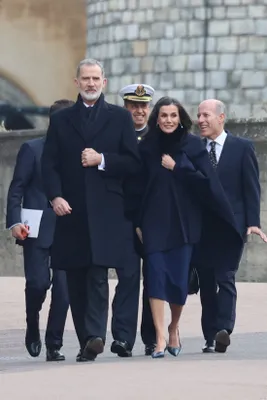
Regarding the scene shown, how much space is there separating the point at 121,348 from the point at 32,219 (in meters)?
1.06

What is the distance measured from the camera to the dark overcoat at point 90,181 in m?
11.2

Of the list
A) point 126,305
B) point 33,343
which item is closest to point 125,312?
point 126,305

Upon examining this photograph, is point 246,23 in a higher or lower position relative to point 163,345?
higher

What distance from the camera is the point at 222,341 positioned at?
11.7 meters

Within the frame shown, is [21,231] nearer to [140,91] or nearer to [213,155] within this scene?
[140,91]

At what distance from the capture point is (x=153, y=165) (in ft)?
38.1

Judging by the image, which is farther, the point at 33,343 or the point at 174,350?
the point at 33,343

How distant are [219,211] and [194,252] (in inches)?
12.3

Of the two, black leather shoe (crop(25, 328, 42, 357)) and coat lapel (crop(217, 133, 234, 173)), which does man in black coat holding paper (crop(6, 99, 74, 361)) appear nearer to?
black leather shoe (crop(25, 328, 42, 357))

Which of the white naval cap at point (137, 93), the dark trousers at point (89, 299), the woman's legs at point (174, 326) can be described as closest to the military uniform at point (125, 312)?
the woman's legs at point (174, 326)

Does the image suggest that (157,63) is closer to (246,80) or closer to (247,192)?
(246,80)

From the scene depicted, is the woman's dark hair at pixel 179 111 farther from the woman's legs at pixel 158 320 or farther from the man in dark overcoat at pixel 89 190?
the woman's legs at pixel 158 320

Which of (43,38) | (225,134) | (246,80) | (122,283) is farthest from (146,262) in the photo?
(43,38)

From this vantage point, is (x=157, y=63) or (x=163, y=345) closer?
(x=163, y=345)
